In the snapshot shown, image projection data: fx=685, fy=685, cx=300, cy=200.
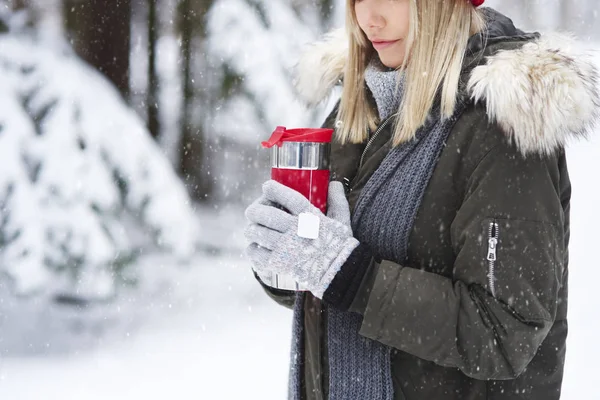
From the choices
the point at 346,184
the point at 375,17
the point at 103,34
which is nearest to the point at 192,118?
the point at 103,34

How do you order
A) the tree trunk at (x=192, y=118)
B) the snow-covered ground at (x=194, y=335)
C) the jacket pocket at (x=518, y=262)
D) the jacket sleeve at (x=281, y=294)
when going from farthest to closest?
1. the tree trunk at (x=192, y=118)
2. the snow-covered ground at (x=194, y=335)
3. the jacket sleeve at (x=281, y=294)
4. the jacket pocket at (x=518, y=262)

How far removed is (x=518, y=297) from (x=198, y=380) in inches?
178

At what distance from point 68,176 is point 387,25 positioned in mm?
4711

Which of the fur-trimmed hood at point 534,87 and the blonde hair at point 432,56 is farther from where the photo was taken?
the blonde hair at point 432,56

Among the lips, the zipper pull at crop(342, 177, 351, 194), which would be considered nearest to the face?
the lips

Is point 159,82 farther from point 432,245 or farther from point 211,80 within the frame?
point 432,245

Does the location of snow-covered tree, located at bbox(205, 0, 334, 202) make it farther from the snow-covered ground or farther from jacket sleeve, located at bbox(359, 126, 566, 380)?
jacket sleeve, located at bbox(359, 126, 566, 380)

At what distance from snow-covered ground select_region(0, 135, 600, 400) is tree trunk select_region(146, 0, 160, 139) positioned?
3.48 feet

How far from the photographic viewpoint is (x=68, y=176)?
240 inches

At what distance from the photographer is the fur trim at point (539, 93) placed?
5.60 feet

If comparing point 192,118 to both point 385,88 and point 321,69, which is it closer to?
point 321,69

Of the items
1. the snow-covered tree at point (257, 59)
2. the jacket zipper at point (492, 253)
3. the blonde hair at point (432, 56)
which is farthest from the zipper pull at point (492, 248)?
the snow-covered tree at point (257, 59)

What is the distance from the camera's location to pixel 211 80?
6699mm

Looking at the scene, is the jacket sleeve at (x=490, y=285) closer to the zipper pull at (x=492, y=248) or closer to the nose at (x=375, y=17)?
the zipper pull at (x=492, y=248)
